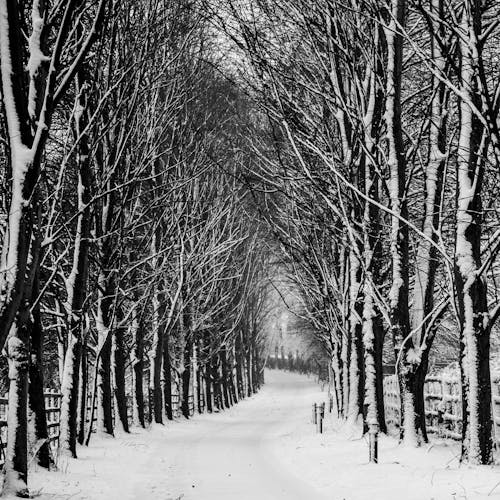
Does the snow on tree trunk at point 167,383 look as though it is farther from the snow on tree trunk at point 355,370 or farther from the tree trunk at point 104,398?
the snow on tree trunk at point 355,370

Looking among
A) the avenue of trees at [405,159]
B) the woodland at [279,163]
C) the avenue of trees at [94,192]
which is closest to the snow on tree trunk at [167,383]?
the avenue of trees at [94,192]

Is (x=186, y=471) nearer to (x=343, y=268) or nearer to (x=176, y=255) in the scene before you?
(x=343, y=268)

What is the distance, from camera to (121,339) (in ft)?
52.6

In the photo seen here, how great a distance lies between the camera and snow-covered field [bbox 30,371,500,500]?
700 cm

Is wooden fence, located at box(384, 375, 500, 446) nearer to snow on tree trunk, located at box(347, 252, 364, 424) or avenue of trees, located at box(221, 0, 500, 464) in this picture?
snow on tree trunk, located at box(347, 252, 364, 424)

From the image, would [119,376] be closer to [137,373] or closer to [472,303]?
[137,373]

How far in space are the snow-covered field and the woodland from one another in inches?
20.7

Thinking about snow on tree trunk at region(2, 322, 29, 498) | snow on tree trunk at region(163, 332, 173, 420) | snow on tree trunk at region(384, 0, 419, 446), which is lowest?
snow on tree trunk at region(163, 332, 173, 420)

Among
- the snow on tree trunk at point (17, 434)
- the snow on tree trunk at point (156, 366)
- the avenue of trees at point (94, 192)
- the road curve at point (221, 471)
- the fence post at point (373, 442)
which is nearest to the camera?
the avenue of trees at point (94, 192)

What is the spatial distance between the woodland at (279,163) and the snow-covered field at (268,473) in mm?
526

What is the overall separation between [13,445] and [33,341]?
7.83 ft

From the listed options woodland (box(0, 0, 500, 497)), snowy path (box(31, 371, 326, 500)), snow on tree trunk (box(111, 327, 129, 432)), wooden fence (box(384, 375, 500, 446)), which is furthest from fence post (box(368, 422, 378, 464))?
snow on tree trunk (box(111, 327, 129, 432))

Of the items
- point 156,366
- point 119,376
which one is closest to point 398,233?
point 119,376

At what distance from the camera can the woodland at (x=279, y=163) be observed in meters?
5.68
